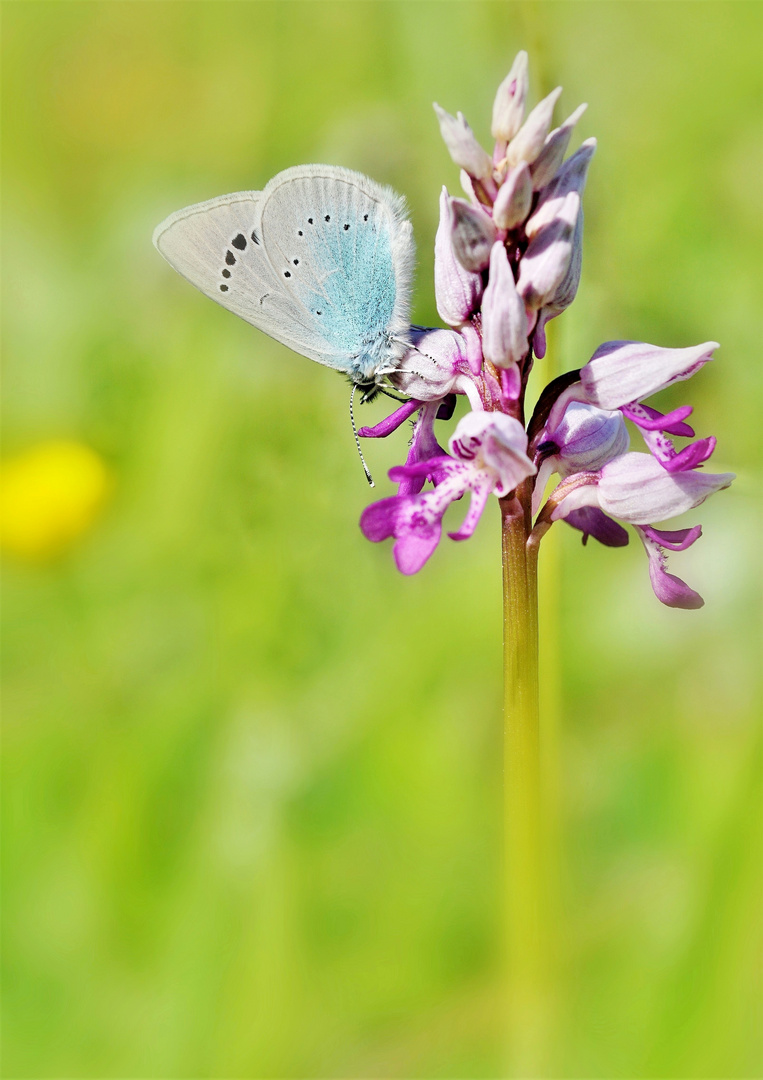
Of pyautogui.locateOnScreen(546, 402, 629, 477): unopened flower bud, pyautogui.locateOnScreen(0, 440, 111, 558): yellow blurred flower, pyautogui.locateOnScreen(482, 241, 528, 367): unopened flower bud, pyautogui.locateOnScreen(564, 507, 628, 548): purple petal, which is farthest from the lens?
pyautogui.locateOnScreen(0, 440, 111, 558): yellow blurred flower

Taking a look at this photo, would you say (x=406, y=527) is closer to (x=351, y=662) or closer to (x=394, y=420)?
(x=394, y=420)

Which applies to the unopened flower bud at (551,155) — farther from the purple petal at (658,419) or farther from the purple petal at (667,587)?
the purple petal at (667,587)

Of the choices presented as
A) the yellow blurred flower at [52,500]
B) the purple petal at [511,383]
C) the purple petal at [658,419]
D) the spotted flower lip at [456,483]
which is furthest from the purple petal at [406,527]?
the yellow blurred flower at [52,500]

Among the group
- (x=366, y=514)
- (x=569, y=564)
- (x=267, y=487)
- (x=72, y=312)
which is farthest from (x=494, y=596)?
(x=72, y=312)

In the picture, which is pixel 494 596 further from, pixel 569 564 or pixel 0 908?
pixel 0 908

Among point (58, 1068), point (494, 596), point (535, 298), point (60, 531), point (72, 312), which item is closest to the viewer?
point (535, 298)

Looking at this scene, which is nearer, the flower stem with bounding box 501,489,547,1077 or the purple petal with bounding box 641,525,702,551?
the flower stem with bounding box 501,489,547,1077

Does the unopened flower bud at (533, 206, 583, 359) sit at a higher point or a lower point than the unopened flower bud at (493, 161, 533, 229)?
lower

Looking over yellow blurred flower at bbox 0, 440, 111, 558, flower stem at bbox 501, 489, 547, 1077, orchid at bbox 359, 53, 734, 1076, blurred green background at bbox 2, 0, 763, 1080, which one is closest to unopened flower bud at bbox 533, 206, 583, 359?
orchid at bbox 359, 53, 734, 1076

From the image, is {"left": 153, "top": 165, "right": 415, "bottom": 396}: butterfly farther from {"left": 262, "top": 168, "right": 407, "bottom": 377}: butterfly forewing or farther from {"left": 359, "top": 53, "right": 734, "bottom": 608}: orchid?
{"left": 359, "top": 53, "right": 734, "bottom": 608}: orchid
